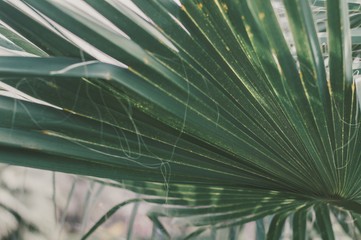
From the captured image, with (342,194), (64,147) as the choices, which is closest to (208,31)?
(64,147)

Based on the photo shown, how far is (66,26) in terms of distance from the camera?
1.62ft

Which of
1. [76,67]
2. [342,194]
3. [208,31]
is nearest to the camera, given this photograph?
[76,67]

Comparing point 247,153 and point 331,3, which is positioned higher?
point 331,3

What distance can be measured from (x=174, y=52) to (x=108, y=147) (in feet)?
0.65

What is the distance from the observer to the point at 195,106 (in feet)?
1.89

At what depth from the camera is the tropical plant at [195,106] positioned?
51 centimetres

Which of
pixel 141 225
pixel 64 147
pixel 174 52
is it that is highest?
pixel 174 52

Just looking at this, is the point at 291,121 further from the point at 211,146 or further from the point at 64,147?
the point at 64,147

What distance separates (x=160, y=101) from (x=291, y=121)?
0.26 meters

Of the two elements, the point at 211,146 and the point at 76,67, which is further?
the point at 211,146

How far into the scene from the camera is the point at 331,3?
0.49 m

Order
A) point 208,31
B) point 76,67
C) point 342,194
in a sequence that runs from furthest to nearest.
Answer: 1. point 342,194
2. point 208,31
3. point 76,67

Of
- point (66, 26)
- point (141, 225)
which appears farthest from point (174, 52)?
point (141, 225)

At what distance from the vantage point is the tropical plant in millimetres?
506
